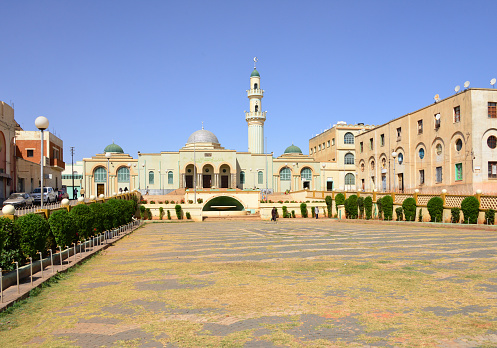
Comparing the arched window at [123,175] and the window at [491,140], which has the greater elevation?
the window at [491,140]

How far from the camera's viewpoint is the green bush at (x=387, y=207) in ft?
95.5

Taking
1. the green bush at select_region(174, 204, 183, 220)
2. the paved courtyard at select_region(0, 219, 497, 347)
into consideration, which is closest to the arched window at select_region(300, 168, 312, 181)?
the green bush at select_region(174, 204, 183, 220)

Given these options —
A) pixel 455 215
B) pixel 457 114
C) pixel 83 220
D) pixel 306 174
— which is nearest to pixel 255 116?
pixel 306 174

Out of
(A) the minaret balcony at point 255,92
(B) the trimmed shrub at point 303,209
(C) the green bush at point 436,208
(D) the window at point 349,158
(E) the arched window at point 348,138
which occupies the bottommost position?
(B) the trimmed shrub at point 303,209

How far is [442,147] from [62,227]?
29207mm

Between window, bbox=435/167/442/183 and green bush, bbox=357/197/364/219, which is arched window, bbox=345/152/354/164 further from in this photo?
green bush, bbox=357/197/364/219

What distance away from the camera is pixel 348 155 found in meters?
56.8

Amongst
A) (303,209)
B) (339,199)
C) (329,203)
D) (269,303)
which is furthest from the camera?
(303,209)

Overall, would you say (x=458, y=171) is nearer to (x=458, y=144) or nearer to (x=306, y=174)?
(x=458, y=144)

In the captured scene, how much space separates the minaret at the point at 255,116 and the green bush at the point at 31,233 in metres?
50.0

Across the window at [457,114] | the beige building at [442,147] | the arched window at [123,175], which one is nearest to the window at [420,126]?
the beige building at [442,147]

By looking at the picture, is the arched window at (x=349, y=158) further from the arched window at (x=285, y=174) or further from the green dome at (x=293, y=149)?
the green dome at (x=293, y=149)

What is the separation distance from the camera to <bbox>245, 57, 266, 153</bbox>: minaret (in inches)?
2308

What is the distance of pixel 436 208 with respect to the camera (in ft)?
80.5
